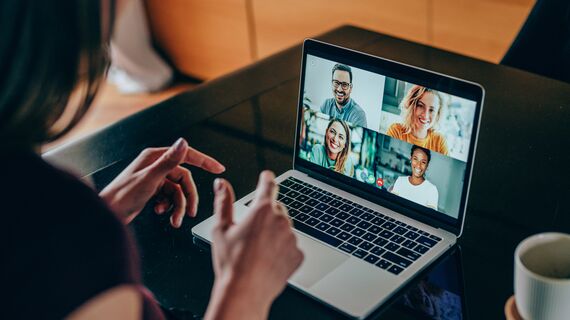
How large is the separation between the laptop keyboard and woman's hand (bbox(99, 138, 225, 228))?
0.54ft

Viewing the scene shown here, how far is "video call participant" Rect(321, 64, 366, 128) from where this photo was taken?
3.91ft

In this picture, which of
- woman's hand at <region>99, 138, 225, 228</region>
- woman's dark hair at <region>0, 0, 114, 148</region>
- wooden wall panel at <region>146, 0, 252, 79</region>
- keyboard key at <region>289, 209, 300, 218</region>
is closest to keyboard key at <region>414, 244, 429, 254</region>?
keyboard key at <region>289, 209, 300, 218</region>

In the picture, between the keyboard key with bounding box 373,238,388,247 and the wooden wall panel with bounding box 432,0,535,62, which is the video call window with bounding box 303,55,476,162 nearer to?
the keyboard key with bounding box 373,238,388,247

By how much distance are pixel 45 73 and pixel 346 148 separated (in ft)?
1.88

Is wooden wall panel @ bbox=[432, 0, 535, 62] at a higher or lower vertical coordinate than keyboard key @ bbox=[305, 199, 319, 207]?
lower

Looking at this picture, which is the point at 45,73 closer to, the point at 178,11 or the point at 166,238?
the point at 166,238

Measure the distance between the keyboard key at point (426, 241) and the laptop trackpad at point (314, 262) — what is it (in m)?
0.12

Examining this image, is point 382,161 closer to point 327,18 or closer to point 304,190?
point 304,190

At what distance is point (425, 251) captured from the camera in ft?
3.54

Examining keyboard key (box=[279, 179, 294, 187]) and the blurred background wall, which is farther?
the blurred background wall

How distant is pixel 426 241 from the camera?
3.61 feet

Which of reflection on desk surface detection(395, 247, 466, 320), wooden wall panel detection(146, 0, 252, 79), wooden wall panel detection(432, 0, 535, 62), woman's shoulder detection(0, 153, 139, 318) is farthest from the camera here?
wooden wall panel detection(146, 0, 252, 79)

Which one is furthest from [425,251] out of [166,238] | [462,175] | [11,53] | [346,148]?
[11,53]

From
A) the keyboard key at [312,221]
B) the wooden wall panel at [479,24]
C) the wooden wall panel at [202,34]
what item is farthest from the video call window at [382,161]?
the wooden wall panel at [202,34]
